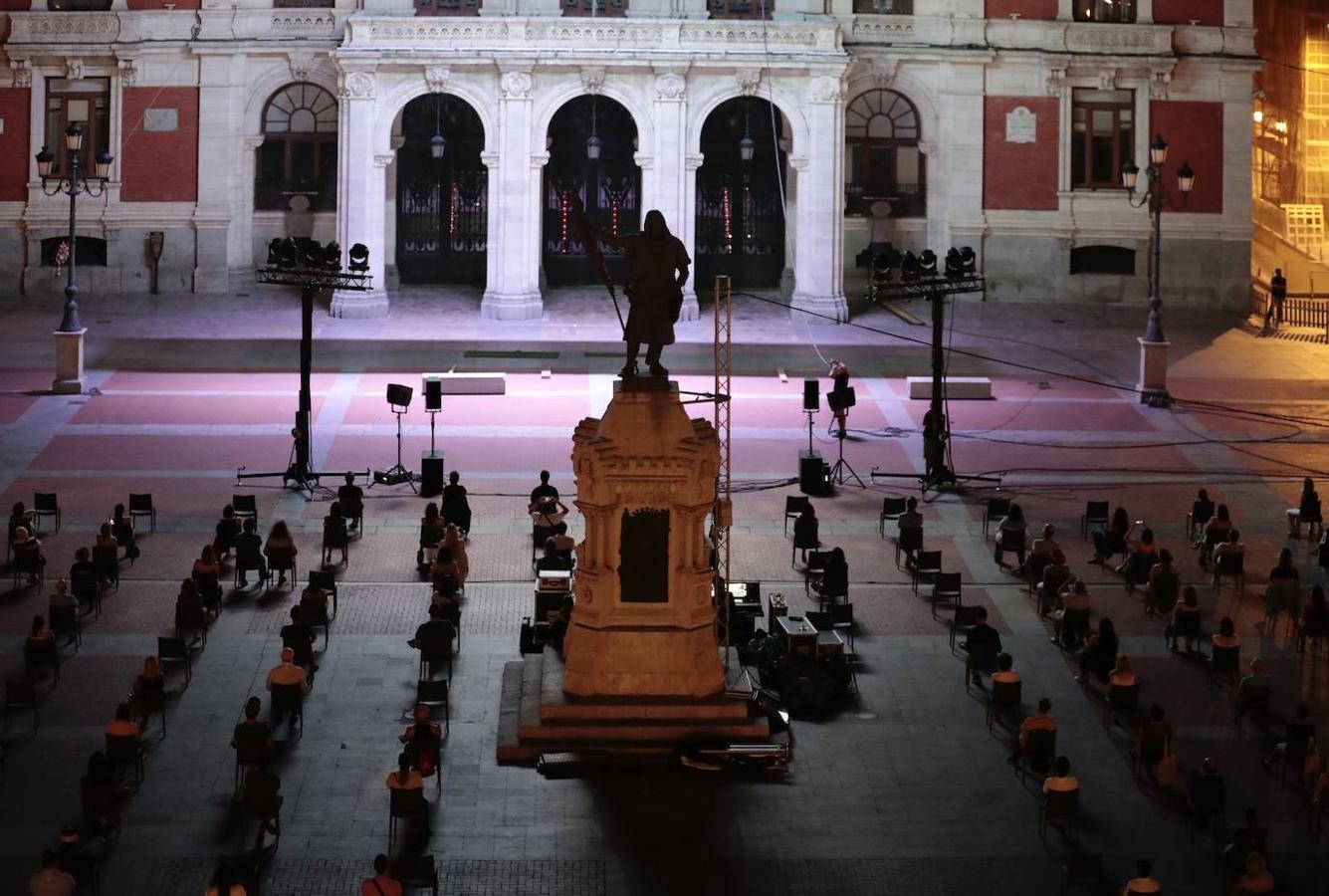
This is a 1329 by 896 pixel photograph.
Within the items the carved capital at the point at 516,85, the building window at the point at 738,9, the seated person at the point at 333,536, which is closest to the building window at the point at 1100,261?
the building window at the point at 738,9

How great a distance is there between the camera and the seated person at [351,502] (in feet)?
122

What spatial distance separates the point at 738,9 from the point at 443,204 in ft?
32.5

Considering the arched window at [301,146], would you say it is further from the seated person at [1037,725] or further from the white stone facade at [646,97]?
the seated person at [1037,725]

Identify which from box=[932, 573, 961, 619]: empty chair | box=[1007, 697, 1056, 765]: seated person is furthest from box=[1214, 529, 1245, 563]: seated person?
box=[1007, 697, 1056, 765]: seated person

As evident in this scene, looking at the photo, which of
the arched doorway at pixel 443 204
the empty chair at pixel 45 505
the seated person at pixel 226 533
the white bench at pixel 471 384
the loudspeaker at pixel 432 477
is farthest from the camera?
the arched doorway at pixel 443 204

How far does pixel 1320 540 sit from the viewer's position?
37.4 meters

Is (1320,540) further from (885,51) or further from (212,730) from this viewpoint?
(885,51)

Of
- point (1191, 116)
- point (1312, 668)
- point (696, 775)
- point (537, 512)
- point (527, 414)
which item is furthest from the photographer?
point (1191, 116)

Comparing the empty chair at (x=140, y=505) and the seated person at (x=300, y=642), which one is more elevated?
the empty chair at (x=140, y=505)

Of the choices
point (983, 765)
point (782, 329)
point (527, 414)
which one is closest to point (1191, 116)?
point (782, 329)

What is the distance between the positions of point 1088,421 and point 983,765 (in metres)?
22.8

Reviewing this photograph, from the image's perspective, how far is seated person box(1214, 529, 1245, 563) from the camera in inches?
1357

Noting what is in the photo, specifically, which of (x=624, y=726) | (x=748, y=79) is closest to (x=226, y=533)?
(x=624, y=726)

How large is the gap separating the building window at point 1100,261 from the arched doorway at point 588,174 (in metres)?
12.5
